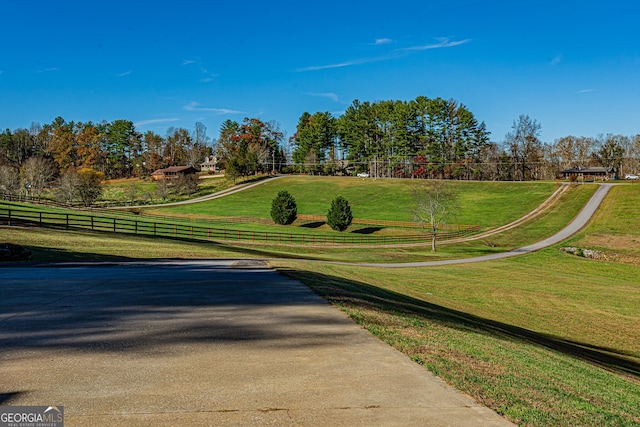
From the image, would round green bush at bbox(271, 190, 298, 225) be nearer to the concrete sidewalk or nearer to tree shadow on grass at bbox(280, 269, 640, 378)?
tree shadow on grass at bbox(280, 269, 640, 378)

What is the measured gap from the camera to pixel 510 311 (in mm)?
20734

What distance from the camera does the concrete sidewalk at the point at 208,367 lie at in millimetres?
5328

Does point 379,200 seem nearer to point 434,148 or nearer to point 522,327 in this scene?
point 434,148

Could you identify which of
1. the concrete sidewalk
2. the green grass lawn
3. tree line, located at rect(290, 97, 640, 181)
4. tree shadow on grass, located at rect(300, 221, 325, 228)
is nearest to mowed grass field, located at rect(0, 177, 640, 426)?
the concrete sidewalk

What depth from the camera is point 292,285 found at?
599 inches

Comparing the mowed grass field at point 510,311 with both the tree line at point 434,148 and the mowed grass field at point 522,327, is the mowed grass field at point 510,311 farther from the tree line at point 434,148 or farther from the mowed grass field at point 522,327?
the tree line at point 434,148

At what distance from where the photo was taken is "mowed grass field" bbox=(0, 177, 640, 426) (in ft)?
22.8

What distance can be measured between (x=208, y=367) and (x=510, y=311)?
57.7 feet

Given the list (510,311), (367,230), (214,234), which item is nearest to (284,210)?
(367,230)

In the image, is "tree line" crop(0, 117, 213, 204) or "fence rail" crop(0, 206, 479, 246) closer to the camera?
"fence rail" crop(0, 206, 479, 246)

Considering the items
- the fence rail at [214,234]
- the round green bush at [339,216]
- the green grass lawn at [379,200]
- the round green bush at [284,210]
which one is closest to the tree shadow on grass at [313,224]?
the round green bush at [284,210]

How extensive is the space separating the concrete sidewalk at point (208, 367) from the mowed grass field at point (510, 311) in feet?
2.63

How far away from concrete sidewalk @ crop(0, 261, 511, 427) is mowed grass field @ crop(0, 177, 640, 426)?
0.80 meters

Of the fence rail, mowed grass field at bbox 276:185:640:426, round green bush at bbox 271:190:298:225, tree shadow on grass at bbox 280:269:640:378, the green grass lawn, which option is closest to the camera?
mowed grass field at bbox 276:185:640:426
